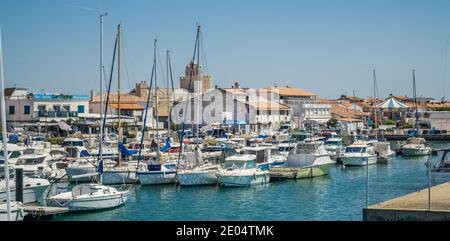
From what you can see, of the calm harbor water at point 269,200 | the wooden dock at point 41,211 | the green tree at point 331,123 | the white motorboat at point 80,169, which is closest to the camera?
the wooden dock at point 41,211

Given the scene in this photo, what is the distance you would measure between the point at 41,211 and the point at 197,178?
4470 millimetres

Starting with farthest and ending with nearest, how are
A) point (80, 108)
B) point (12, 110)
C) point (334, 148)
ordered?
point (80, 108), point (12, 110), point (334, 148)

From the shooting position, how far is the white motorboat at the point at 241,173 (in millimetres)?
12125

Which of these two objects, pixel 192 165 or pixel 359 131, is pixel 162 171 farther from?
pixel 359 131

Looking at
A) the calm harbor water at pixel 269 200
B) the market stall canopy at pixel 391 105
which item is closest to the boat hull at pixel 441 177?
the calm harbor water at pixel 269 200

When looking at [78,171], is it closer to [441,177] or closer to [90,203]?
[90,203]

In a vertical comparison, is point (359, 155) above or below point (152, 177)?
above

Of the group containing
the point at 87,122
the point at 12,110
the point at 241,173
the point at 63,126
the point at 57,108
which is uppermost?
the point at 57,108

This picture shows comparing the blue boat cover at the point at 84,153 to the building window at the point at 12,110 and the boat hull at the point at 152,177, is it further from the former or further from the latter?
the building window at the point at 12,110

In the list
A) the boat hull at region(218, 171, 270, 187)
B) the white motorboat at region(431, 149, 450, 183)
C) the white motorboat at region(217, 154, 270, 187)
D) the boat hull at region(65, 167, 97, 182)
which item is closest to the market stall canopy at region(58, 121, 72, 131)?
the boat hull at region(65, 167, 97, 182)

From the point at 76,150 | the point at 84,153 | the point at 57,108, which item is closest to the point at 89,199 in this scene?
the point at 84,153

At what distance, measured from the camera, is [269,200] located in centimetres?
1044

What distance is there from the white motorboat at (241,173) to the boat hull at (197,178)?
0.62ft

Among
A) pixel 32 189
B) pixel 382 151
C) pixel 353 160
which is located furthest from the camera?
pixel 382 151
